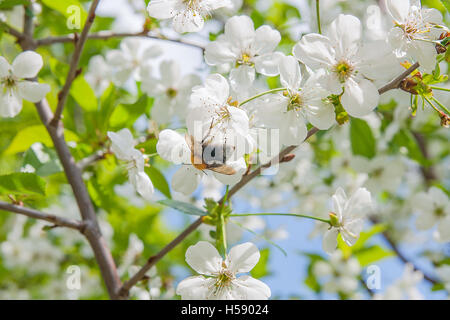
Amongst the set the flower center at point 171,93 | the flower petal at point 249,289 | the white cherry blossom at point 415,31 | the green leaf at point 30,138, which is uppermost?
the flower center at point 171,93

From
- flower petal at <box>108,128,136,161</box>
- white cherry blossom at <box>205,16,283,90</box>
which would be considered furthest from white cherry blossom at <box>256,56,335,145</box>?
flower petal at <box>108,128,136,161</box>

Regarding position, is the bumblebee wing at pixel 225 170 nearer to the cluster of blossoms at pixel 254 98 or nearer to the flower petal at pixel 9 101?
the cluster of blossoms at pixel 254 98

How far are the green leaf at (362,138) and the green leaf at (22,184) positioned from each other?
4.05ft

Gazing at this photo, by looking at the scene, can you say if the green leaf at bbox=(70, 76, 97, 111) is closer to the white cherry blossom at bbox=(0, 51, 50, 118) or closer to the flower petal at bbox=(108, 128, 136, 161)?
the white cherry blossom at bbox=(0, 51, 50, 118)

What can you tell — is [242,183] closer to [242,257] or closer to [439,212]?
[242,257]

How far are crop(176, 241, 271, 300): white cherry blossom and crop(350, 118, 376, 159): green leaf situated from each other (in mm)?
1084

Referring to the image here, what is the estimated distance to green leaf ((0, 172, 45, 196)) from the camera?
4.10ft

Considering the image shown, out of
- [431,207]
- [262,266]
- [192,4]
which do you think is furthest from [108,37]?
[431,207]

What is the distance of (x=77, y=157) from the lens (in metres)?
1.55

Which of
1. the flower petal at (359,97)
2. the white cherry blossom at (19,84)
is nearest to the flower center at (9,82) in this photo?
the white cherry blossom at (19,84)

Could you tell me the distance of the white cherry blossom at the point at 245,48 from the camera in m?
1.16

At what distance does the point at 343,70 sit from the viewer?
980 millimetres
